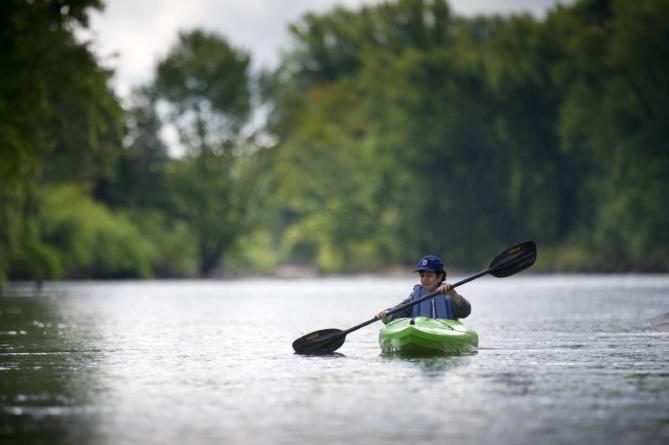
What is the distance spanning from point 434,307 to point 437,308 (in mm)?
41

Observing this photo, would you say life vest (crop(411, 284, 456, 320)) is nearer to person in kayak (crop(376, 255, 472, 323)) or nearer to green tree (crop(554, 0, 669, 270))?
person in kayak (crop(376, 255, 472, 323))

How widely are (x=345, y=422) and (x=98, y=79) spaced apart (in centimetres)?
2487

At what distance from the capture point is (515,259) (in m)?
18.1

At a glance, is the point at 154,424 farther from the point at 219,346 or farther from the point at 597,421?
the point at 219,346

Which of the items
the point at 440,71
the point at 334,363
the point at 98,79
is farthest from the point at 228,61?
the point at 334,363

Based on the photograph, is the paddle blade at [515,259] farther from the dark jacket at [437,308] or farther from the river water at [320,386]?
the dark jacket at [437,308]

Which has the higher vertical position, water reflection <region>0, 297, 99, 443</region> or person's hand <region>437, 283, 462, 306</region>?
person's hand <region>437, 283, 462, 306</region>

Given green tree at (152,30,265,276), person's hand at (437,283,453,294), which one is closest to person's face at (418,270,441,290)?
person's hand at (437,283,453,294)

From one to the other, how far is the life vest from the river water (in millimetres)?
689

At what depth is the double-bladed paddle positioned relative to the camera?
1661cm

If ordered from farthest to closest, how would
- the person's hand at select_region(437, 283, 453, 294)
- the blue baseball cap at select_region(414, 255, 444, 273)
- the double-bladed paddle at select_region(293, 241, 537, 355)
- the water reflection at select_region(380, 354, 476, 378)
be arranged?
1. the double-bladed paddle at select_region(293, 241, 537, 355)
2. the blue baseball cap at select_region(414, 255, 444, 273)
3. the person's hand at select_region(437, 283, 453, 294)
4. the water reflection at select_region(380, 354, 476, 378)

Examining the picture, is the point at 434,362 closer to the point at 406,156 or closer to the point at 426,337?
the point at 426,337

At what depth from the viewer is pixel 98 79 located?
1314 inches

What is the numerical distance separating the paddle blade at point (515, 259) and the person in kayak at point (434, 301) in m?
1.46
